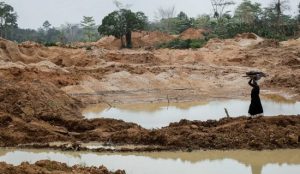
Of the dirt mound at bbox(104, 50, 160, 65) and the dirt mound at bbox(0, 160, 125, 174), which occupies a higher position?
the dirt mound at bbox(104, 50, 160, 65)

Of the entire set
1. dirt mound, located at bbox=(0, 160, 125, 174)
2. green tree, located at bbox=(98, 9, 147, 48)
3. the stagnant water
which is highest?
green tree, located at bbox=(98, 9, 147, 48)

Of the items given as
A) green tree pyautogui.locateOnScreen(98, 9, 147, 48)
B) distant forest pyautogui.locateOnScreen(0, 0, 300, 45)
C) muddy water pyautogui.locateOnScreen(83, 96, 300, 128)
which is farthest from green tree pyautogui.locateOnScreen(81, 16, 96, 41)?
muddy water pyautogui.locateOnScreen(83, 96, 300, 128)

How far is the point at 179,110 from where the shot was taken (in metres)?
20.2

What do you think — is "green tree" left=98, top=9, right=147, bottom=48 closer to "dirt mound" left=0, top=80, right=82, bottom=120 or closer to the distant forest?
the distant forest

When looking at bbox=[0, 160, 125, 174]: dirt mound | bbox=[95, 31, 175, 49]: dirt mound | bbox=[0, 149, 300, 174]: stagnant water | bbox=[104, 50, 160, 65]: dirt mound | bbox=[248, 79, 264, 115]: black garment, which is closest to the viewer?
bbox=[0, 160, 125, 174]: dirt mound

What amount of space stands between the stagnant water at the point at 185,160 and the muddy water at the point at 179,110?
154 inches

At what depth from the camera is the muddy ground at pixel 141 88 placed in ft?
45.3

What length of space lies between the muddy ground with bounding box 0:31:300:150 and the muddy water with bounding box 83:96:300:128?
42.7 inches

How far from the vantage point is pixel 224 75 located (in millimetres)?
28203

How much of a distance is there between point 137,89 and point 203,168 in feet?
46.1

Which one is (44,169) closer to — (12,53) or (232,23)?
(12,53)

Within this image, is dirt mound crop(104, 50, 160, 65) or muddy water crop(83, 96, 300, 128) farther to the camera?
dirt mound crop(104, 50, 160, 65)

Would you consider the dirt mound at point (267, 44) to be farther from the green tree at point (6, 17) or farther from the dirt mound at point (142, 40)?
the green tree at point (6, 17)

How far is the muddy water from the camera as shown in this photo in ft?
59.8
